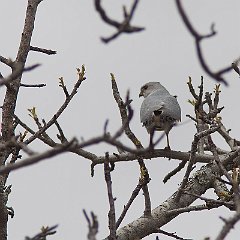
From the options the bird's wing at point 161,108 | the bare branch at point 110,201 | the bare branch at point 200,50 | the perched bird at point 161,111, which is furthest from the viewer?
the bird's wing at point 161,108

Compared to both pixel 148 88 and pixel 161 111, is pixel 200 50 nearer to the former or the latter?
pixel 161 111

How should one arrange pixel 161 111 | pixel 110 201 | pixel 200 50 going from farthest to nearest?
pixel 161 111
pixel 110 201
pixel 200 50

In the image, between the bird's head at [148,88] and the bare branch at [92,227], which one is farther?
the bird's head at [148,88]

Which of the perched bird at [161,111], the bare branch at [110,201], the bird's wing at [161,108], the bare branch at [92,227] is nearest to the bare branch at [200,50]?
the bare branch at [92,227]

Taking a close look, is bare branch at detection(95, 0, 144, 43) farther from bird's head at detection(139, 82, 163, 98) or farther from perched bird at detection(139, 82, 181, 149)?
bird's head at detection(139, 82, 163, 98)

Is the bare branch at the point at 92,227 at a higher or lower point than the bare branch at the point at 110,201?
lower

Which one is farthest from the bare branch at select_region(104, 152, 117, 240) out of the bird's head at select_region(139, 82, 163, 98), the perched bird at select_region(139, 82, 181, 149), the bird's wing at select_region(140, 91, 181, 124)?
the bird's head at select_region(139, 82, 163, 98)

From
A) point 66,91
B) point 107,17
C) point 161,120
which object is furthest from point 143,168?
point 107,17

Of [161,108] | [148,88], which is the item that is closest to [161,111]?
[161,108]

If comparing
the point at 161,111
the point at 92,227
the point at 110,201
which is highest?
the point at 161,111

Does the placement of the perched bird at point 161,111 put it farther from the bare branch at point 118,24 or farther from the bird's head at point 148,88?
the bare branch at point 118,24

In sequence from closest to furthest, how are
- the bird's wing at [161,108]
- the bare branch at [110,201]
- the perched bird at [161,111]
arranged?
1. the bare branch at [110,201]
2. the perched bird at [161,111]
3. the bird's wing at [161,108]

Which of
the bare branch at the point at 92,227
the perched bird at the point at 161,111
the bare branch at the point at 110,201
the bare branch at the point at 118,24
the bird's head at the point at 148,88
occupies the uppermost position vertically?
the bird's head at the point at 148,88

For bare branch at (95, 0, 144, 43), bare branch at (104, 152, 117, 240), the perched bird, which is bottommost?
bare branch at (95, 0, 144, 43)
